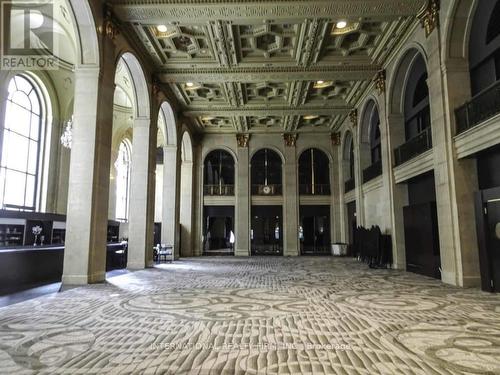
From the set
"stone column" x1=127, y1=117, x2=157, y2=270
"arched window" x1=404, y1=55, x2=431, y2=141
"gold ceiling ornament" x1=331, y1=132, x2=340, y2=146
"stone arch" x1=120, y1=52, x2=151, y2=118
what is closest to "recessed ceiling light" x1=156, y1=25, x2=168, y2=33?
"stone arch" x1=120, y1=52, x2=151, y2=118

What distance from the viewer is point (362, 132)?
1523 cm

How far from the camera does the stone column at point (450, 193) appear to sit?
24.5ft

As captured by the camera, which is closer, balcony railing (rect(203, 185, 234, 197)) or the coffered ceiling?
the coffered ceiling

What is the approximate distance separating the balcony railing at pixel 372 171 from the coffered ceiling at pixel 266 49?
3227mm

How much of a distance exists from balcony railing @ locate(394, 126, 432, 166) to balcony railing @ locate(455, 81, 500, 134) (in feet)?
4.65

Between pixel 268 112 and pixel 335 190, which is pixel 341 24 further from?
pixel 335 190

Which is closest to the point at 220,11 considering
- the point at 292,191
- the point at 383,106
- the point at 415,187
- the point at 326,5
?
the point at 326,5

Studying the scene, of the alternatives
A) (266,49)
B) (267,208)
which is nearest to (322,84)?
(266,49)

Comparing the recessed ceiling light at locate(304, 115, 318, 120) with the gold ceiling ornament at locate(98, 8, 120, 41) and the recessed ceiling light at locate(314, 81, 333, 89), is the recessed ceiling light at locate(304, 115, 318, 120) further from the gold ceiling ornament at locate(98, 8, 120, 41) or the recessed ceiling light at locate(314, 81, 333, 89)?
the gold ceiling ornament at locate(98, 8, 120, 41)

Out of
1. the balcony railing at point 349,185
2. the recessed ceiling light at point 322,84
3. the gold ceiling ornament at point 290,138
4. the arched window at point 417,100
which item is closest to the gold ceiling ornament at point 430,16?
the arched window at point 417,100

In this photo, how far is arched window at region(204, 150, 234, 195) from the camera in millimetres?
20203

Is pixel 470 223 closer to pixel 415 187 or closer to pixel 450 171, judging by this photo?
pixel 450 171

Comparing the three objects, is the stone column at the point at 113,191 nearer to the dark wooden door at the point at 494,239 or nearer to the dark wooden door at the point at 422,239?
the dark wooden door at the point at 422,239

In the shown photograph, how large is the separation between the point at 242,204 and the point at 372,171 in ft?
27.0
